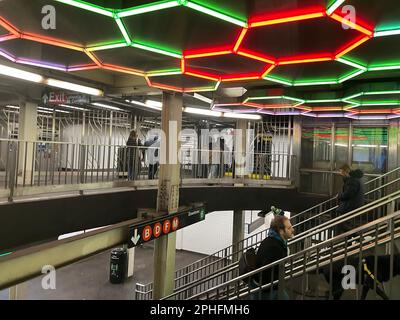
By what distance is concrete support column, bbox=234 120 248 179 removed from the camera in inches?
402

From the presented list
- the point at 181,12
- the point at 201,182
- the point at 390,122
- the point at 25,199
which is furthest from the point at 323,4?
the point at 390,122

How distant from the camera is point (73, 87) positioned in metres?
7.12

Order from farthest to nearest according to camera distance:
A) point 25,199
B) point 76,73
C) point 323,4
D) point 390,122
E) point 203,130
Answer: point 203,130
point 390,122
point 76,73
point 25,199
point 323,4

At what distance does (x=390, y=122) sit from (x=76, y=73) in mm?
9163

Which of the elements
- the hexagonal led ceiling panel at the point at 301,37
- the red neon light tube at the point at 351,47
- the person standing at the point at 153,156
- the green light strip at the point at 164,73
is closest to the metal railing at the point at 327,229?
the red neon light tube at the point at 351,47

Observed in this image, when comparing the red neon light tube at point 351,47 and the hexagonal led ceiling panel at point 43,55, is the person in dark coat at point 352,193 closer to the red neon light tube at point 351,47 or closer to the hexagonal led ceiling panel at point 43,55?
the red neon light tube at point 351,47

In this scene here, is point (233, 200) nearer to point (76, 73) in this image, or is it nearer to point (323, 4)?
point (76, 73)

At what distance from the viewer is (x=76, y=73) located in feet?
23.1

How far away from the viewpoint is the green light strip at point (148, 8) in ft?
9.17

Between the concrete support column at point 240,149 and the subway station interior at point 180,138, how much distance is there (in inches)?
2.6

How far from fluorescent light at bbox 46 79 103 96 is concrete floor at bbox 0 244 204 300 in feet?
18.6

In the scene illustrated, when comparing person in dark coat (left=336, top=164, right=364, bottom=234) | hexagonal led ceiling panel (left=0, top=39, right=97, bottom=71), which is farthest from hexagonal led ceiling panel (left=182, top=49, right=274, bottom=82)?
→ person in dark coat (left=336, top=164, right=364, bottom=234)

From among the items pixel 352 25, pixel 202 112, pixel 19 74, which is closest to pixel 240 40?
pixel 352 25

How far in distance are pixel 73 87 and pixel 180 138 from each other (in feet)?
8.89
